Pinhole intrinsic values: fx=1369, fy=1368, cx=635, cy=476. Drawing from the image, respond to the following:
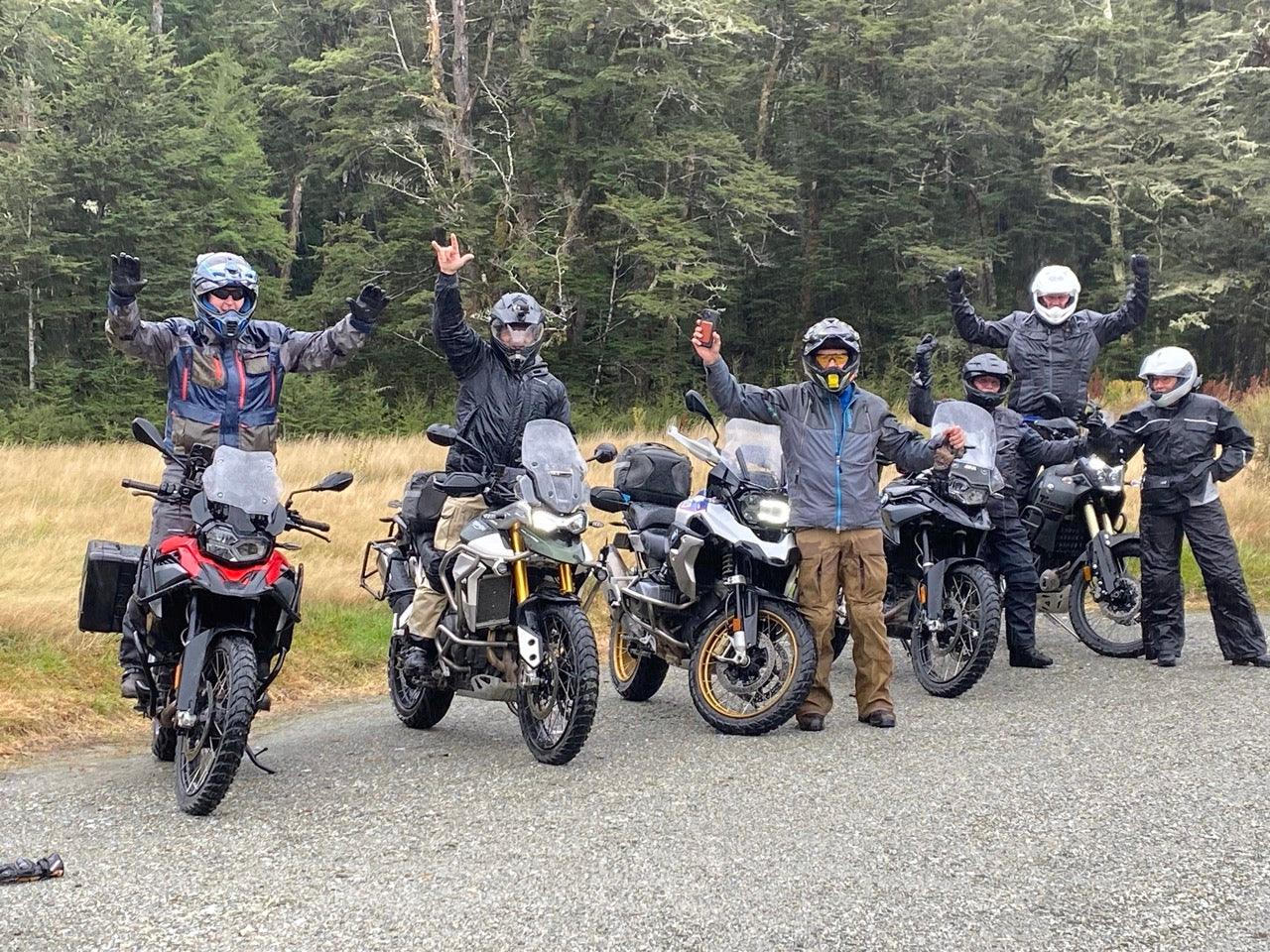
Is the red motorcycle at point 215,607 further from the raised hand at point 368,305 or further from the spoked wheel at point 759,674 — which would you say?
the spoked wheel at point 759,674

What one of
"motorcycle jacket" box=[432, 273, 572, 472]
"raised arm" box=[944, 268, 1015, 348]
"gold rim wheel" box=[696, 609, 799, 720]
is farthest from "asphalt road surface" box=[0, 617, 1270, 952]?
"raised arm" box=[944, 268, 1015, 348]

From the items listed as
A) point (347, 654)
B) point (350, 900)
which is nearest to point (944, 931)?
point (350, 900)

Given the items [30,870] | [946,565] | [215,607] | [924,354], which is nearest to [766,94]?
[924,354]

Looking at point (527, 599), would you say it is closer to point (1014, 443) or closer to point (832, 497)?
point (832, 497)

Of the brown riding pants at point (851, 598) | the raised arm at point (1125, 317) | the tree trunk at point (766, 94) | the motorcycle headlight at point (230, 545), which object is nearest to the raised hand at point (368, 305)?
the motorcycle headlight at point (230, 545)

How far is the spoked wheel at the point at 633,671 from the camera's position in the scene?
7484 mm

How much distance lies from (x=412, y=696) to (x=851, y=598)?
2257mm

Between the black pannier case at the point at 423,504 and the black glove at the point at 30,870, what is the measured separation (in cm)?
259

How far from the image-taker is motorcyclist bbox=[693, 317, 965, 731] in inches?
265

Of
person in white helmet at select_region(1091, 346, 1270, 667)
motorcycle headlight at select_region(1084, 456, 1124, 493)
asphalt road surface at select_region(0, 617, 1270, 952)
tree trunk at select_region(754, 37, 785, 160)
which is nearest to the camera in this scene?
asphalt road surface at select_region(0, 617, 1270, 952)

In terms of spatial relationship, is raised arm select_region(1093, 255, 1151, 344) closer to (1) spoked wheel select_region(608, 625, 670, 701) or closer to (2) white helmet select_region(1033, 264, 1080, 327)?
(2) white helmet select_region(1033, 264, 1080, 327)

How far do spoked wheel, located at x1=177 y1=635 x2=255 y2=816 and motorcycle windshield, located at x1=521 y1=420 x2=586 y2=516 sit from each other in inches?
56.2

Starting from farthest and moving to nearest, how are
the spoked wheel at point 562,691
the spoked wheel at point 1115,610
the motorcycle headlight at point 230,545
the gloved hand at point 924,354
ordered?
the spoked wheel at point 1115,610
the gloved hand at point 924,354
the spoked wheel at point 562,691
the motorcycle headlight at point 230,545

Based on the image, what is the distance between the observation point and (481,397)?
22.0 ft
